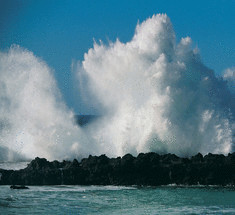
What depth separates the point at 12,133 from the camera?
184 ft

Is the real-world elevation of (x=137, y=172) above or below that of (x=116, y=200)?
above

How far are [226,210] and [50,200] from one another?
7370mm

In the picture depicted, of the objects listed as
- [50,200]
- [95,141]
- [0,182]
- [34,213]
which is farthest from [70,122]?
[34,213]

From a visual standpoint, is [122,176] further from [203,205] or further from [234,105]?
[234,105]

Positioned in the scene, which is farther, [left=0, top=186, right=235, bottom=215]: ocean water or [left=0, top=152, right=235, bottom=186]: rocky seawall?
[left=0, top=152, right=235, bottom=186]: rocky seawall

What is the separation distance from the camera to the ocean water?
19.2 m

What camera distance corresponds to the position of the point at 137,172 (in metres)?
26.9

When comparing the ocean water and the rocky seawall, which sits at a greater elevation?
the rocky seawall

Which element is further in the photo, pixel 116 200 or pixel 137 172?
pixel 137 172

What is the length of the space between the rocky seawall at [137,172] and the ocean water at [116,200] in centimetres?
106

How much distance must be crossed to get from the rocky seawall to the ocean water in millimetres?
1059

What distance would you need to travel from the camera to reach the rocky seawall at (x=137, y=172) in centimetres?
2636

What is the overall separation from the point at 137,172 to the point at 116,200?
5.19m

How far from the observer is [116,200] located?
21828 millimetres
